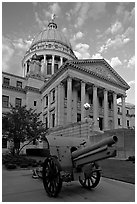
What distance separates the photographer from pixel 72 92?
3997 cm

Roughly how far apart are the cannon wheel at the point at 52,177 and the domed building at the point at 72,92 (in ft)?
74.2

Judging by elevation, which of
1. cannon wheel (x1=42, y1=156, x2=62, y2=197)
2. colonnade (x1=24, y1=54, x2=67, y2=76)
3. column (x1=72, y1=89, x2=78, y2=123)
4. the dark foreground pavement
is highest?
colonnade (x1=24, y1=54, x2=67, y2=76)

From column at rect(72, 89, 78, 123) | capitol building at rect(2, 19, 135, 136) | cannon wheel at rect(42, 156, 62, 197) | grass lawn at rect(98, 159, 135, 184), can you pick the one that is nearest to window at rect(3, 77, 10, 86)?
capitol building at rect(2, 19, 135, 136)

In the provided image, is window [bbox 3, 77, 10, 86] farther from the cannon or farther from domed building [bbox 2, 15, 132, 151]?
the cannon

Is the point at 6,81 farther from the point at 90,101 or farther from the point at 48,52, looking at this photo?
the point at 48,52

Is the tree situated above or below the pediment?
below

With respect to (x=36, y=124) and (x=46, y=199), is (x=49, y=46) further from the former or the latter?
(x=46, y=199)

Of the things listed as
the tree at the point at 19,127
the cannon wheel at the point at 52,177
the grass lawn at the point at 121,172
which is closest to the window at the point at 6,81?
the tree at the point at 19,127

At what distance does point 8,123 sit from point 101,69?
2827 centimetres

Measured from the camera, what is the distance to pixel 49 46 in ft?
201

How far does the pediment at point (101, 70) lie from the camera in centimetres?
3780

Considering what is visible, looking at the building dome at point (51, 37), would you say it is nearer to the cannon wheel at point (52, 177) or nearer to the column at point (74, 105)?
Answer: the column at point (74, 105)

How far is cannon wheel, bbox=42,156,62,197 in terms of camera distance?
586 cm

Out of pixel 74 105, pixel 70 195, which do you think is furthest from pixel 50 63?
pixel 70 195
